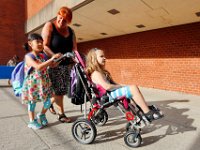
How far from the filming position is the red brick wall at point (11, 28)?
498 inches

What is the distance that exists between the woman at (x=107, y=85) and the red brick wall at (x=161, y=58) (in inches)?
174

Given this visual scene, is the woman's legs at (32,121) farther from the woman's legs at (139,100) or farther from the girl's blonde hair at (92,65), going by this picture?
the woman's legs at (139,100)

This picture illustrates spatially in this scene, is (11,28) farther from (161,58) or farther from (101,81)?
(101,81)

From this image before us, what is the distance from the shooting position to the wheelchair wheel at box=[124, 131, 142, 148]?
8.18 feet

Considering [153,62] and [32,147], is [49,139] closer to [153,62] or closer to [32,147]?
[32,147]

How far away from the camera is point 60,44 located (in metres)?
3.13

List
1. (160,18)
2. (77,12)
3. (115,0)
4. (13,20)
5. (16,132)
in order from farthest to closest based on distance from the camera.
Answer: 1. (13,20)
2. (77,12)
3. (160,18)
4. (115,0)
5. (16,132)

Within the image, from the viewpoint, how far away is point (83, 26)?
770 cm

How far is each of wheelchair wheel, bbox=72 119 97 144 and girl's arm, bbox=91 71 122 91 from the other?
19.7 inches

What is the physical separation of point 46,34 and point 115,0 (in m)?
2.40

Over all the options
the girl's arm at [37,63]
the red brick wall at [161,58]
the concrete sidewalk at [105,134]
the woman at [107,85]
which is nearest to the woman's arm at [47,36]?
the girl's arm at [37,63]

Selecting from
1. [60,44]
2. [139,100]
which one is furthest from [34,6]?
[139,100]

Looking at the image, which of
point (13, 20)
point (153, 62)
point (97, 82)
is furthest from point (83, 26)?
point (13, 20)

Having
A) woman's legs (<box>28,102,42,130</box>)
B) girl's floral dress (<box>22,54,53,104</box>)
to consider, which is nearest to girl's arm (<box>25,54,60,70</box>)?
girl's floral dress (<box>22,54,53,104</box>)
